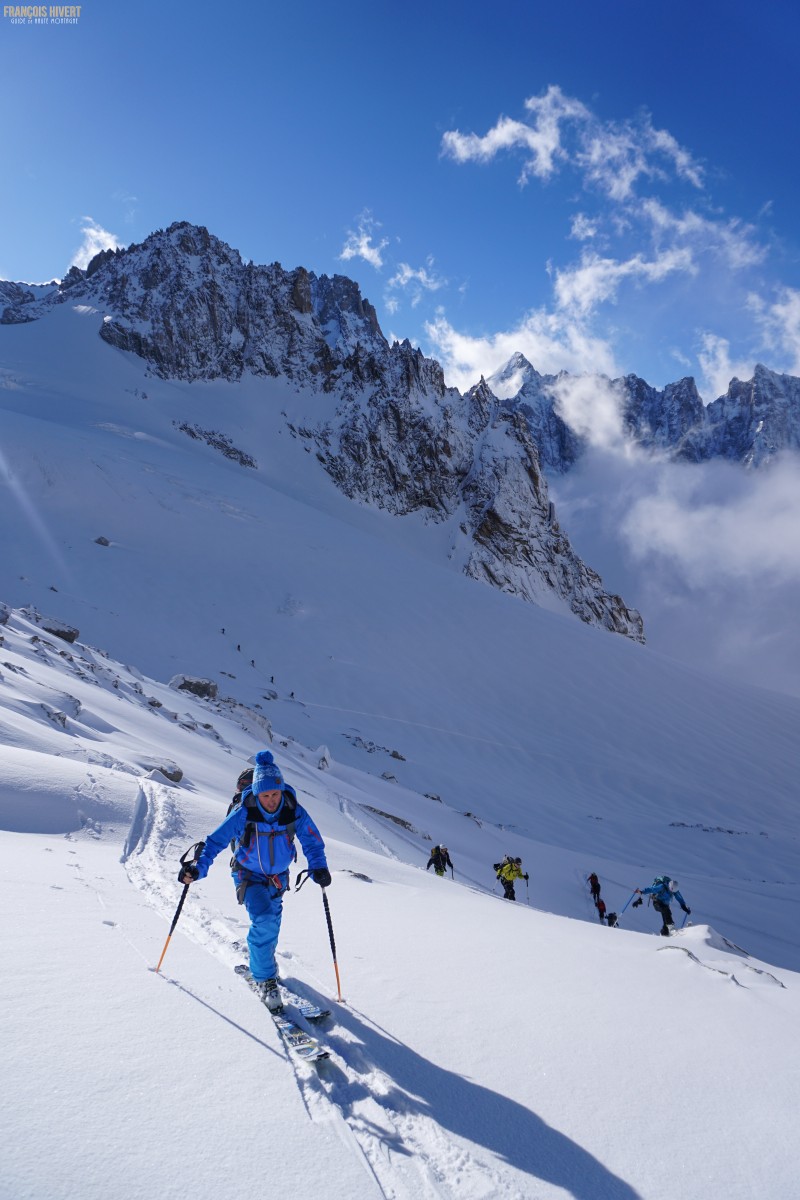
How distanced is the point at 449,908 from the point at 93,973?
139 inches

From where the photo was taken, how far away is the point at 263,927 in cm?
340

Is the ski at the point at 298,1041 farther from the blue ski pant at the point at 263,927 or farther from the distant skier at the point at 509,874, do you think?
the distant skier at the point at 509,874

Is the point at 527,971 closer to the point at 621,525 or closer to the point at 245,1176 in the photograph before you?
the point at 245,1176

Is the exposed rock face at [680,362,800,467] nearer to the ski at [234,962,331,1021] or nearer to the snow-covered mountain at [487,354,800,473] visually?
the snow-covered mountain at [487,354,800,473]

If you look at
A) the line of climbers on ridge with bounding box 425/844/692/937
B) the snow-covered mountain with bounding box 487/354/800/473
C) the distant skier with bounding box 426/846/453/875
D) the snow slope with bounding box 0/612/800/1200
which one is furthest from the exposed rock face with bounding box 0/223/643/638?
the snow-covered mountain with bounding box 487/354/800/473

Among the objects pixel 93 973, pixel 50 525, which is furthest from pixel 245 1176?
pixel 50 525

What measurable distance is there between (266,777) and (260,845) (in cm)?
37

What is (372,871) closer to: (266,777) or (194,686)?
(266,777)

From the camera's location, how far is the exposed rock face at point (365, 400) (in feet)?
269

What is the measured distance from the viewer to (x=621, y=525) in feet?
503

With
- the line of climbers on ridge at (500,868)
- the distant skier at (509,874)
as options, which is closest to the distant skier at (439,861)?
the line of climbers on ridge at (500,868)

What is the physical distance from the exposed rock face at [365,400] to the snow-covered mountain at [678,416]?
287 feet

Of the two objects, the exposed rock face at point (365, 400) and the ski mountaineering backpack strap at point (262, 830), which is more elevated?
the exposed rock face at point (365, 400)

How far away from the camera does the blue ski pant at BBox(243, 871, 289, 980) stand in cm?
335
